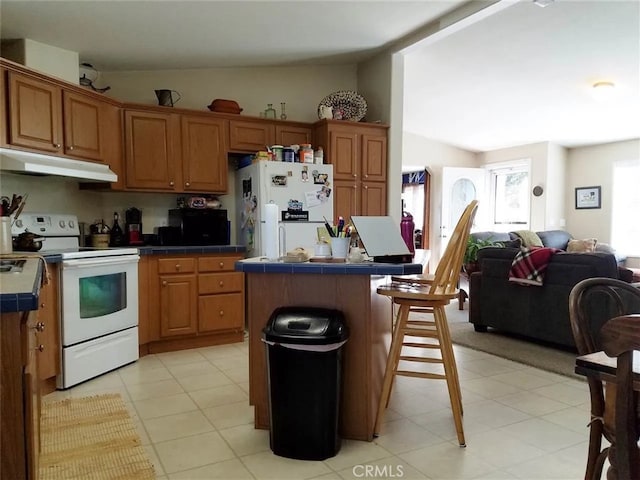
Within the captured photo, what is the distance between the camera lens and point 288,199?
13.1 ft

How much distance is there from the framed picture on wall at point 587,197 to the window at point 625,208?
0.23m

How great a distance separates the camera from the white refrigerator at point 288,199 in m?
3.90

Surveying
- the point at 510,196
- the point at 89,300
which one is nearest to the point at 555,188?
the point at 510,196

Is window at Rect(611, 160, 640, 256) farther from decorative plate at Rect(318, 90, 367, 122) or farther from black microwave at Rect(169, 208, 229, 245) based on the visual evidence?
black microwave at Rect(169, 208, 229, 245)

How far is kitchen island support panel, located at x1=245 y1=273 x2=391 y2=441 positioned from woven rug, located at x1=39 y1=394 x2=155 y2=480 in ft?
1.99

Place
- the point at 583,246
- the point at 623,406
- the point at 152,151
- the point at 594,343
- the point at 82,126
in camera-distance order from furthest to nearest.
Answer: the point at 583,246 < the point at 152,151 < the point at 82,126 < the point at 594,343 < the point at 623,406

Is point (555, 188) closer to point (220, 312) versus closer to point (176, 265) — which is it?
point (220, 312)

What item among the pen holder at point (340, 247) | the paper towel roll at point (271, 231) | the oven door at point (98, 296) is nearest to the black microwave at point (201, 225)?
the oven door at point (98, 296)

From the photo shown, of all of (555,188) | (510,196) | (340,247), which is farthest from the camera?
(510,196)

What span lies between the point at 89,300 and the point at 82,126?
1.33m

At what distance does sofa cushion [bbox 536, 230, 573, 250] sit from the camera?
650 centimetres

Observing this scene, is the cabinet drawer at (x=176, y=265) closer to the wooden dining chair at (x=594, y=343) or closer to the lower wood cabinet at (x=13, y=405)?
the lower wood cabinet at (x=13, y=405)

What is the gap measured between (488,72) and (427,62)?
75 centimetres

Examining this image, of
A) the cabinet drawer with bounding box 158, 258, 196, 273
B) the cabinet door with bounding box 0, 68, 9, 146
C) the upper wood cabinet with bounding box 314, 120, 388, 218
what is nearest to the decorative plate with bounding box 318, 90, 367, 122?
the upper wood cabinet with bounding box 314, 120, 388, 218
